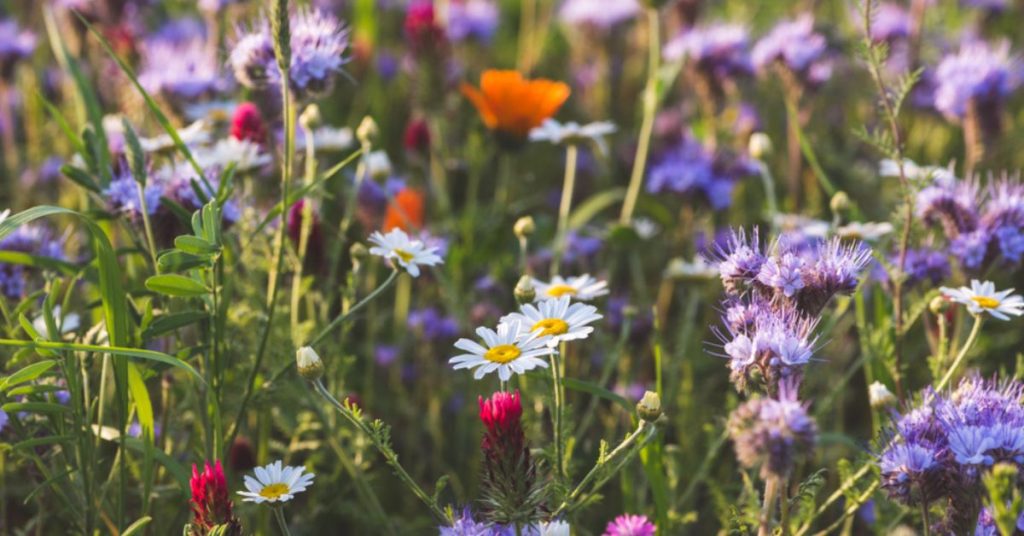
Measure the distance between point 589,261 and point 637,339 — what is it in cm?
50

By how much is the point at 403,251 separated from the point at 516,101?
1113 mm

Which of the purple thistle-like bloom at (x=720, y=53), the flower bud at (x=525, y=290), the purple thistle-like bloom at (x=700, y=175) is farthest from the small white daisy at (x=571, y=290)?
the purple thistle-like bloom at (x=720, y=53)

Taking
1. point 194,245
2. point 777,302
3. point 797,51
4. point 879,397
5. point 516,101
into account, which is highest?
point 797,51

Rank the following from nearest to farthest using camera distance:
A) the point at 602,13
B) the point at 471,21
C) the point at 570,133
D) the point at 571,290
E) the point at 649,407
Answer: the point at 649,407 < the point at 571,290 < the point at 570,133 < the point at 602,13 < the point at 471,21

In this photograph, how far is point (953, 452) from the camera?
60.8 inches

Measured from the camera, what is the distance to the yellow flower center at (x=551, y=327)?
68.5 inches

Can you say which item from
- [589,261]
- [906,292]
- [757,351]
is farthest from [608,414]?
[757,351]

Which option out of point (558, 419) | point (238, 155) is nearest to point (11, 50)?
point (238, 155)

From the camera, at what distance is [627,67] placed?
484cm

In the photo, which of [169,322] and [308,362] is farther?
[169,322]

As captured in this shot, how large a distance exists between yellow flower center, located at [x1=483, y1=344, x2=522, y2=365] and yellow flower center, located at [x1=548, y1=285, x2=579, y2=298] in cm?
44

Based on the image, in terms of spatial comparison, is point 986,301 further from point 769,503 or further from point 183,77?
point 183,77

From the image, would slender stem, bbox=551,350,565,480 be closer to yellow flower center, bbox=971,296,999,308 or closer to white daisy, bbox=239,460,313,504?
white daisy, bbox=239,460,313,504

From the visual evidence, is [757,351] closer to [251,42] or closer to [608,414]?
[251,42]
